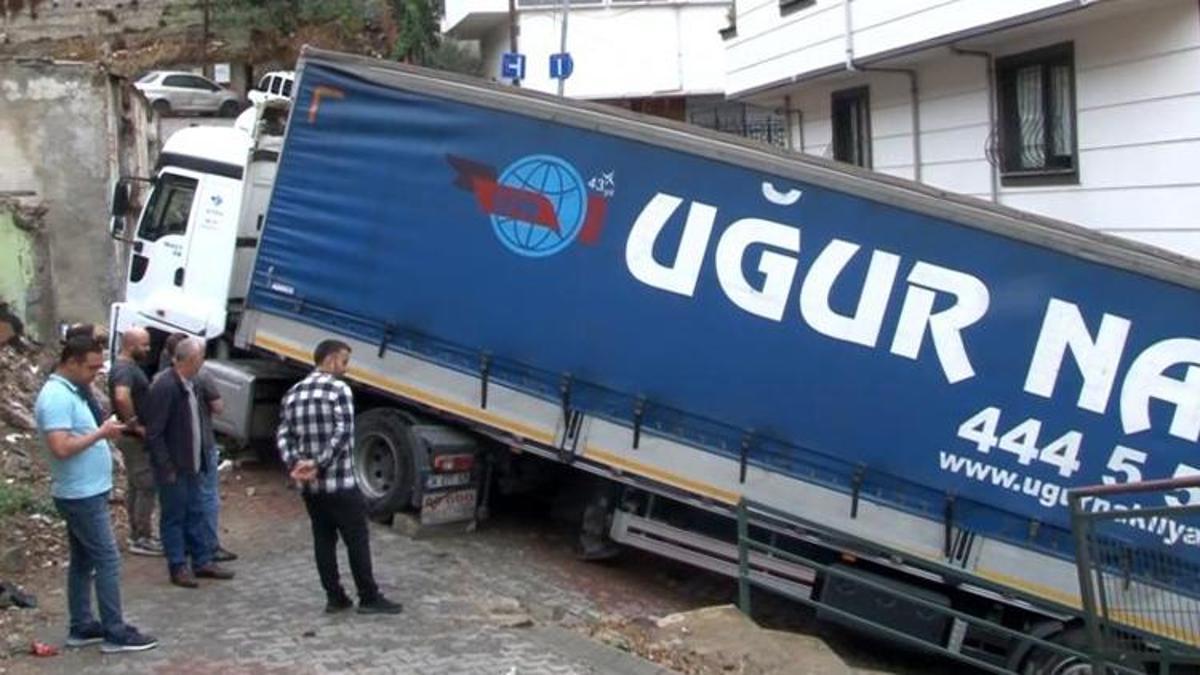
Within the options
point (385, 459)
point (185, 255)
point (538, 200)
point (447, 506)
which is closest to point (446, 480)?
point (447, 506)

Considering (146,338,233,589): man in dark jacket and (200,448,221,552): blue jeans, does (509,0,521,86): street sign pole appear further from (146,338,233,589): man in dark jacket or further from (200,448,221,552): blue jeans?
(146,338,233,589): man in dark jacket

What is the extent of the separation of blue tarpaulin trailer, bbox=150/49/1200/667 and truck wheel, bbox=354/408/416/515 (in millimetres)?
288

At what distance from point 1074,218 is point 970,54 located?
216 cm

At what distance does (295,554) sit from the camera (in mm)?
9422

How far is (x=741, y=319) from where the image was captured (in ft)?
29.3

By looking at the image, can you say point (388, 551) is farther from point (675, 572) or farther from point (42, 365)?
point (42, 365)

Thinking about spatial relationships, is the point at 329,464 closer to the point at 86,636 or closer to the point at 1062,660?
the point at 86,636

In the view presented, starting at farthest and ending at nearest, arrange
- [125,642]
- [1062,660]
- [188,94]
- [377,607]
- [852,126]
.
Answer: [188,94] → [852,126] → [1062,660] → [377,607] → [125,642]

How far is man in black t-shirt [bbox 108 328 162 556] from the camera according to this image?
857 centimetres

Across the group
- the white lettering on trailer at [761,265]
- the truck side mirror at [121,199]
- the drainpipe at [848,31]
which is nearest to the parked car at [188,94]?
the truck side mirror at [121,199]

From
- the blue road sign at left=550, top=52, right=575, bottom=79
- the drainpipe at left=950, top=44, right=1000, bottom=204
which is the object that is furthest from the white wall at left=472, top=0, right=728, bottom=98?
the drainpipe at left=950, top=44, right=1000, bottom=204

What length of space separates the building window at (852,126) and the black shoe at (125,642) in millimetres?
10934

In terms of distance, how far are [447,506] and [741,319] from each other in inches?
111

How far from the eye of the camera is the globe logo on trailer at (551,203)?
9.51 metres
